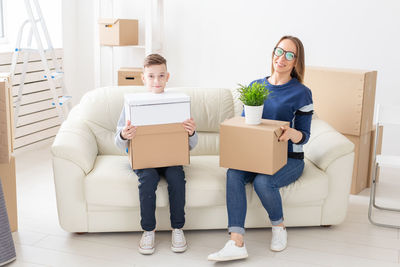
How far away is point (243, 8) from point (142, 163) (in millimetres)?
2462

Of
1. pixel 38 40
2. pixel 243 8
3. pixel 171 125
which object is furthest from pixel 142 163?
pixel 243 8

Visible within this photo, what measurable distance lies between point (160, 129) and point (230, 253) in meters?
0.70

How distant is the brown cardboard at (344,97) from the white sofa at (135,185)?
0.41 meters

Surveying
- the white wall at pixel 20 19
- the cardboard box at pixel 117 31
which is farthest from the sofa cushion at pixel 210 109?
the white wall at pixel 20 19

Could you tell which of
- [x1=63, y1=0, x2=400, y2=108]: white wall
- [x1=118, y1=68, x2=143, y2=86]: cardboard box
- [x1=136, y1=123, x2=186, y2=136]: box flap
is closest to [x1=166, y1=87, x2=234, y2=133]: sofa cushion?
[x1=136, y1=123, x2=186, y2=136]: box flap

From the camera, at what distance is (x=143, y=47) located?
16.0 feet

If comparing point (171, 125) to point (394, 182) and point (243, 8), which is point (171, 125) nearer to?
point (394, 182)

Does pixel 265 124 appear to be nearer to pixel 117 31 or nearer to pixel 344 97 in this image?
pixel 344 97

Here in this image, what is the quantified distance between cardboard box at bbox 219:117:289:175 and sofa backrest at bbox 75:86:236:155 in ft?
1.74

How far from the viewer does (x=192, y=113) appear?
10.4 ft

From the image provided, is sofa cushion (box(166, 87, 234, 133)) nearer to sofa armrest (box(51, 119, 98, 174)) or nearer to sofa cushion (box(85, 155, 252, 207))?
sofa cushion (box(85, 155, 252, 207))

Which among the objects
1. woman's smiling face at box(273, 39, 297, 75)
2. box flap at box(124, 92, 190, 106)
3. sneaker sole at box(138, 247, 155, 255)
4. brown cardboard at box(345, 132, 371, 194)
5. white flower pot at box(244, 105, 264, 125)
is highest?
woman's smiling face at box(273, 39, 297, 75)

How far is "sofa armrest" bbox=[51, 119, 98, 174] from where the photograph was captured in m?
2.62

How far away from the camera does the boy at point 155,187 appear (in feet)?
8.35
